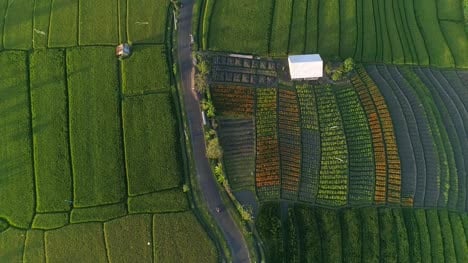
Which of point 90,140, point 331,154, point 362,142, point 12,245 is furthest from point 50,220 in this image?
point 362,142

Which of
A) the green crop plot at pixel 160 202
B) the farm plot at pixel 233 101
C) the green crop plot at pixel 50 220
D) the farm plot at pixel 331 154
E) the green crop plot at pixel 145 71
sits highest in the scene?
the green crop plot at pixel 145 71

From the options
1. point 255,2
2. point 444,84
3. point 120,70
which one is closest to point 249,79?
point 255,2

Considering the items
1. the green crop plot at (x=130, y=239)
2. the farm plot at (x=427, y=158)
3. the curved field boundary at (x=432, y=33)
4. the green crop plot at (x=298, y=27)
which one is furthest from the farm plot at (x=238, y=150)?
the curved field boundary at (x=432, y=33)

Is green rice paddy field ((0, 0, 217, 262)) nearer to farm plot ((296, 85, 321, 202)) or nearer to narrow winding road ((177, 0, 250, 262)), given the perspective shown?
narrow winding road ((177, 0, 250, 262))

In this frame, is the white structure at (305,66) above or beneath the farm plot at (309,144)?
above

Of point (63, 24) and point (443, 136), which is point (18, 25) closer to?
point (63, 24)

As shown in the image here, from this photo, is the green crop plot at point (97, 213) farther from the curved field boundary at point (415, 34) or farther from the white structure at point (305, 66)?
the curved field boundary at point (415, 34)

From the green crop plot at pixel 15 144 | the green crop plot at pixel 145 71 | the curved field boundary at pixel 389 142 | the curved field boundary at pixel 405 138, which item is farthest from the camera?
the curved field boundary at pixel 405 138
